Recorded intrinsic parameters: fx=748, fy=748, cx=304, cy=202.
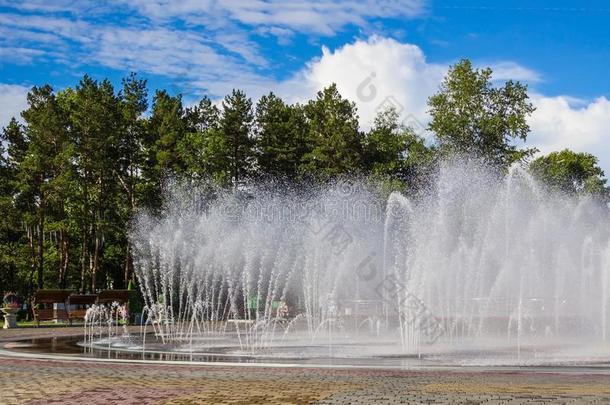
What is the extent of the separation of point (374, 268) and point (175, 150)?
15.7 metres

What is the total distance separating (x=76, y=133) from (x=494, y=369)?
140ft

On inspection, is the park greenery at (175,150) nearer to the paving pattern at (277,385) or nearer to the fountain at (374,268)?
the fountain at (374,268)

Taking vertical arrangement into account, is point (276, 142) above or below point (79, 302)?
above

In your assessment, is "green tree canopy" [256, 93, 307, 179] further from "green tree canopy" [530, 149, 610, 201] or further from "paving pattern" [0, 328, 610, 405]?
"paving pattern" [0, 328, 610, 405]

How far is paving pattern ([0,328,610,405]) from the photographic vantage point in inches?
421

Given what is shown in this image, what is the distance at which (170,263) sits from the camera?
44.3 m

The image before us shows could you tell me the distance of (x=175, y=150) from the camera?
50625 millimetres

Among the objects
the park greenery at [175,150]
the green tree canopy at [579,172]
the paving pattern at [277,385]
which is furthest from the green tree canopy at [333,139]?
the paving pattern at [277,385]

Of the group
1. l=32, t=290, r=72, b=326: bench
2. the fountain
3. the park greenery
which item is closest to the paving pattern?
the fountain

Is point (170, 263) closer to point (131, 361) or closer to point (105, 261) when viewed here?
point (105, 261)

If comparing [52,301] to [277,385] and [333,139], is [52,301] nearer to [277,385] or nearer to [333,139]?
[333,139]

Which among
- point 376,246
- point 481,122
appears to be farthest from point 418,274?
point 481,122

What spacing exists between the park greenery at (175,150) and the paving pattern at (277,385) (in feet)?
107

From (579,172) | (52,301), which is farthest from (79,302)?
(579,172)
